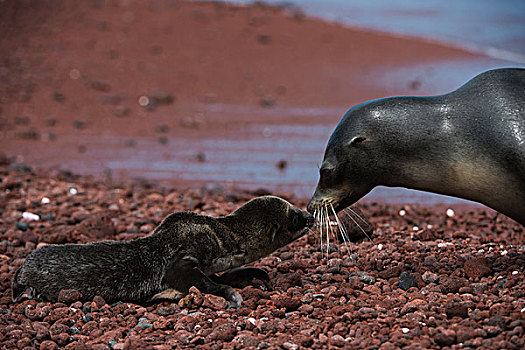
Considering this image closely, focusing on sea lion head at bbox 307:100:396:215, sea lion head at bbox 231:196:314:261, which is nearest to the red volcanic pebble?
sea lion head at bbox 231:196:314:261

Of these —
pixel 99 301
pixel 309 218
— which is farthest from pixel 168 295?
pixel 309 218

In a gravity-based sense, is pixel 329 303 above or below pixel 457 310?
below

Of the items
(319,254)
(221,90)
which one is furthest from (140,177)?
(221,90)

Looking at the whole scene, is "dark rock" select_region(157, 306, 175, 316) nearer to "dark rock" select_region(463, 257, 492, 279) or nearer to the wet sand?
"dark rock" select_region(463, 257, 492, 279)

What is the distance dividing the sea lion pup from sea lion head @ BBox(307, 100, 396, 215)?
2.95 feet

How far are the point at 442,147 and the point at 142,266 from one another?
2.48 m

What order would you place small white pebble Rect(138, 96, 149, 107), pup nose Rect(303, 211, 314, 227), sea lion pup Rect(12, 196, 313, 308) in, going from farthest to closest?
small white pebble Rect(138, 96, 149, 107) → pup nose Rect(303, 211, 314, 227) → sea lion pup Rect(12, 196, 313, 308)

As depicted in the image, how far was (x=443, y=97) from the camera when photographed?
613cm

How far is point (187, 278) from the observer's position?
5.77 metres

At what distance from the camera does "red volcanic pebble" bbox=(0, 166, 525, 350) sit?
15.8ft

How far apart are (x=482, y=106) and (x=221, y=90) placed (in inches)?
572

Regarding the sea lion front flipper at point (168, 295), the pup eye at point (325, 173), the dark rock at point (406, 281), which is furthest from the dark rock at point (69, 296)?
the dark rock at point (406, 281)

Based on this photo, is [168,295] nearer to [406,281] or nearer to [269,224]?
[269,224]

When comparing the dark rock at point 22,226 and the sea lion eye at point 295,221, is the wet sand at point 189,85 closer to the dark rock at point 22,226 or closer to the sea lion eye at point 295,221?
the dark rock at point 22,226
